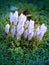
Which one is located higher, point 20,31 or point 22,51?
point 20,31

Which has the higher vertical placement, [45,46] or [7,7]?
[7,7]

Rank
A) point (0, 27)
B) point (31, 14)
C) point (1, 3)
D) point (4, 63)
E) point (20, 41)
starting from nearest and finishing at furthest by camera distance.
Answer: point (4, 63) < point (20, 41) < point (0, 27) < point (31, 14) < point (1, 3)

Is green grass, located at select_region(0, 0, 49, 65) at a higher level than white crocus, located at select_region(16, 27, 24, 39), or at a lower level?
lower

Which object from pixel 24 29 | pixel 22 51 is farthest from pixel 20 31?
pixel 22 51

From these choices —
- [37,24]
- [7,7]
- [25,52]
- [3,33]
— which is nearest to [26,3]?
[7,7]

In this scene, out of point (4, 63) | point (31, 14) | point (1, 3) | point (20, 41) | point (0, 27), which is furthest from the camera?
point (1, 3)

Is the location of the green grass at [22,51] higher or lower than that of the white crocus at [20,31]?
lower

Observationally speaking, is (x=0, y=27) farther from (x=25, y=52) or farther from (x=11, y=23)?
(x=25, y=52)

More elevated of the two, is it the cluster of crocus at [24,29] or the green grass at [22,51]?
the cluster of crocus at [24,29]

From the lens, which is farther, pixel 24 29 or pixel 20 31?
pixel 24 29

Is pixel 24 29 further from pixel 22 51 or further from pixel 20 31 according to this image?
pixel 22 51

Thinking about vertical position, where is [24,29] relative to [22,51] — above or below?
above
